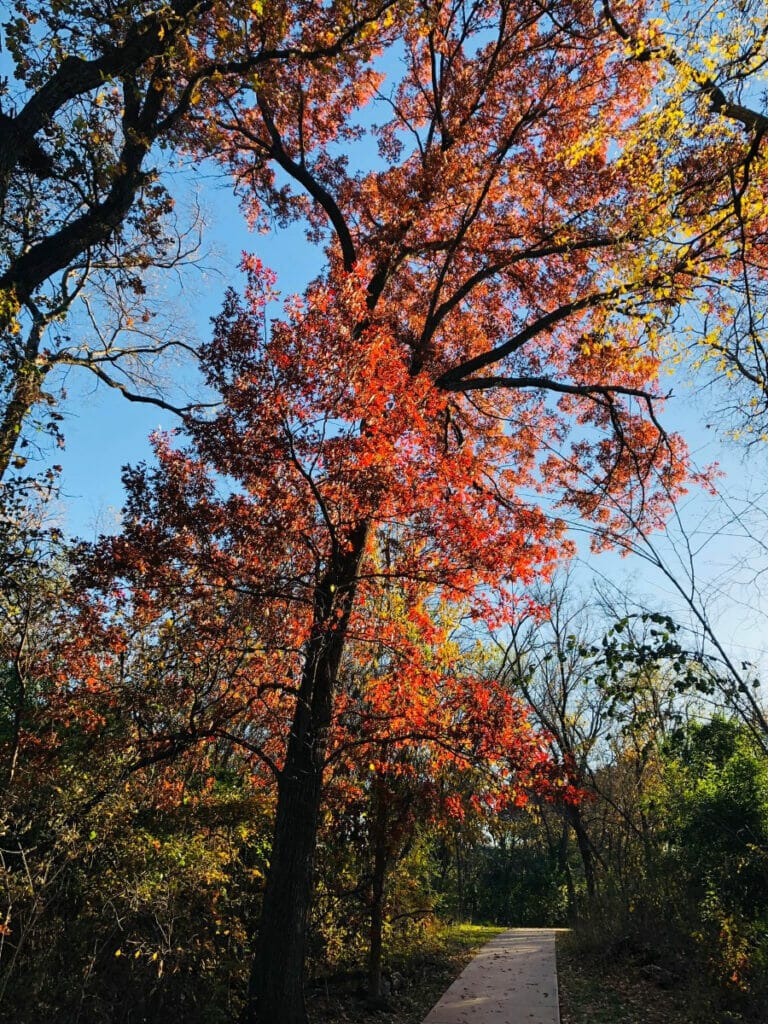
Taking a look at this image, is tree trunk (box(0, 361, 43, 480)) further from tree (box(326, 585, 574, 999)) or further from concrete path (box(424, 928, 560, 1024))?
concrete path (box(424, 928, 560, 1024))

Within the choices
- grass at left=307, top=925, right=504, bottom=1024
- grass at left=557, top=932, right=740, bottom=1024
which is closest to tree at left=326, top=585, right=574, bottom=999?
grass at left=307, top=925, right=504, bottom=1024

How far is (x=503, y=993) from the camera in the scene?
8375 millimetres

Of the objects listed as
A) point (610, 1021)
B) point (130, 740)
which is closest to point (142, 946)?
point (130, 740)

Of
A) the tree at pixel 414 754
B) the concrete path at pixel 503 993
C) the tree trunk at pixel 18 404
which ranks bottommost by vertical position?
the concrete path at pixel 503 993

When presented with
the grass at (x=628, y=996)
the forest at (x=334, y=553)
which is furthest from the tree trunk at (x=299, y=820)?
the grass at (x=628, y=996)

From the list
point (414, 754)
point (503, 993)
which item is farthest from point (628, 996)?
point (414, 754)

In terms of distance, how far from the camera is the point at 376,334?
6.16 meters

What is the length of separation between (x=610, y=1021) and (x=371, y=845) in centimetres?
333

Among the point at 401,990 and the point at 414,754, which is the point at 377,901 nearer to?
the point at 414,754

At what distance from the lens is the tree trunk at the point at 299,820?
5.30m

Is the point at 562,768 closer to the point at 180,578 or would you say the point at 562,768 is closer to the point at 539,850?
the point at 180,578

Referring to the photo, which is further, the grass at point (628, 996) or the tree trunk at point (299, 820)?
the grass at point (628, 996)

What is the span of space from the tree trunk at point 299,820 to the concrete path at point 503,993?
2603mm

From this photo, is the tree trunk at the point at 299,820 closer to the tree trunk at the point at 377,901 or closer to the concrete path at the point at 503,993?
the tree trunk at the point at 377,901
